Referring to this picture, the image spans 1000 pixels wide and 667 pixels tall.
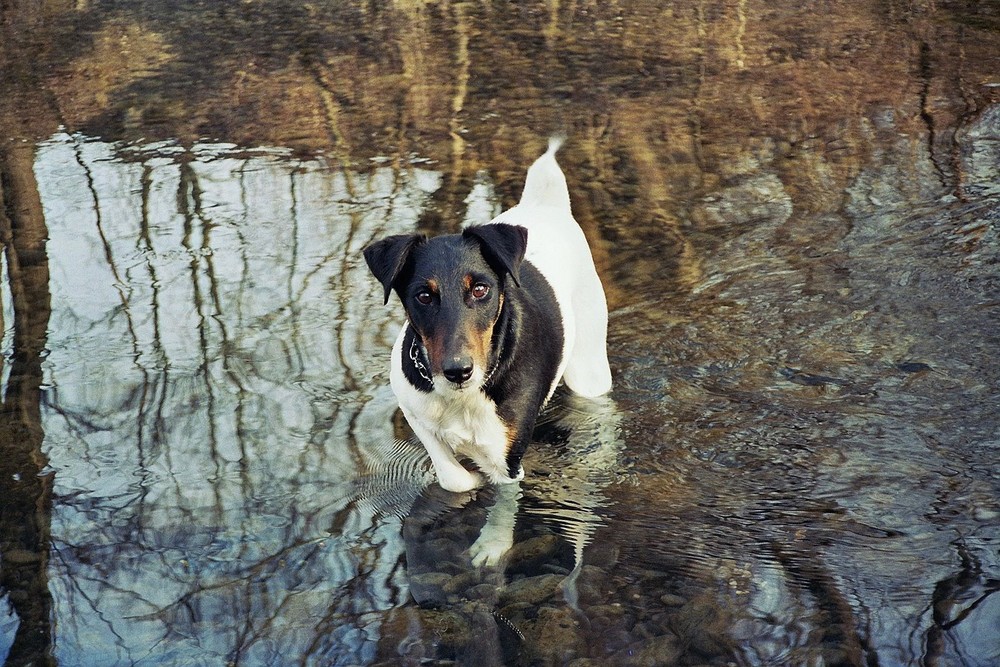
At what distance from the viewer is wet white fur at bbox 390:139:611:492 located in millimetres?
4414

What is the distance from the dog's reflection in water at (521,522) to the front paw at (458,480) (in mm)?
64

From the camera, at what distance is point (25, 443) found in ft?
17.8

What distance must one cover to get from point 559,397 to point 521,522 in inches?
44.0

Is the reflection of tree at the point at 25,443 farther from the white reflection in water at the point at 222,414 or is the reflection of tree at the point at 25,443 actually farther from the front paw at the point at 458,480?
the front paw at the point at 458,480

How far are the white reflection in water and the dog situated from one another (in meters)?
0.54

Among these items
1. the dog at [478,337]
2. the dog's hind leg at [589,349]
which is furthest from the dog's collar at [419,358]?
the dog's hind leg at [589,349]

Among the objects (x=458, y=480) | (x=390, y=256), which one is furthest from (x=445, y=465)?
(x=390, y=256)

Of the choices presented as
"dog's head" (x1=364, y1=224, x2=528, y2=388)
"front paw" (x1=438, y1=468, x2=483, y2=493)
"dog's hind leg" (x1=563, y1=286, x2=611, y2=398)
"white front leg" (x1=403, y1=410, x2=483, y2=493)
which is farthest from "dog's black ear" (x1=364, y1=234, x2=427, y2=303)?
"dog's hind leg" (x1=563, y1=286, x2=611, y2=398)

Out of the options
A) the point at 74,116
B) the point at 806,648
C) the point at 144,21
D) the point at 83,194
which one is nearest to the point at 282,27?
the point at 144,21

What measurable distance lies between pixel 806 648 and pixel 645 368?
7.30 ft

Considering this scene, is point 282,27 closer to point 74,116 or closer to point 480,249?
point 74,116

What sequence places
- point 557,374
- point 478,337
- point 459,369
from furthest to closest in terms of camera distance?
point 557,374, point 478,337, point 459,369

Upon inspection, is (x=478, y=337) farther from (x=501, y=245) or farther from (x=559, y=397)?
(x=559, y=397)

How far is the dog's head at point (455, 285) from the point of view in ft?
13.3
